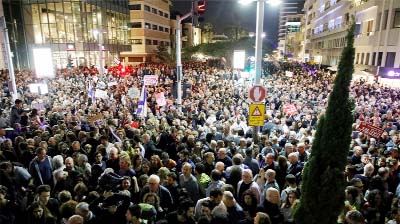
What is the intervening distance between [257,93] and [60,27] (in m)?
40.4

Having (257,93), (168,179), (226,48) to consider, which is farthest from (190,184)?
(226,48)

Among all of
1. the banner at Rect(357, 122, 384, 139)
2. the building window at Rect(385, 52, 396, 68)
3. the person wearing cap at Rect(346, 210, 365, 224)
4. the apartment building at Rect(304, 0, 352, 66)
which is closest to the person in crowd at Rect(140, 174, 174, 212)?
the person wearing cap at Rect(346, 210, 365, 224)

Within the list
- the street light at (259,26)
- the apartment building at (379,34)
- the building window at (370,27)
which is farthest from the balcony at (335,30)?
the street light at (259,26)

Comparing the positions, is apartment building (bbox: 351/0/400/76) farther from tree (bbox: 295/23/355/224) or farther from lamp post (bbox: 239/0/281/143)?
tree (bbox: 295/23/355/224)

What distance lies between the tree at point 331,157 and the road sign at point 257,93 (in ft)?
16.9

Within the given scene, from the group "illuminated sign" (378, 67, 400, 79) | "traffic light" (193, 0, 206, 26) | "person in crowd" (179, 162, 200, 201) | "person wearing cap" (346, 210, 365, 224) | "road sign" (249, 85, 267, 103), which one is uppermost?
"traffic light" (193, 0, 206, 26)

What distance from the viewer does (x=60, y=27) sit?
42.8 meters

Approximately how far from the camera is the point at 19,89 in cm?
2141

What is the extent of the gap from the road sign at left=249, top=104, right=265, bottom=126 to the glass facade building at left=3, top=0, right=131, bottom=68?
34.5 m

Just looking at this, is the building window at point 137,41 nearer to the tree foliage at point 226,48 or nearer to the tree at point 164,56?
the tree at point 164,56

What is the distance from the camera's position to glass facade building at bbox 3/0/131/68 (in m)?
41.3

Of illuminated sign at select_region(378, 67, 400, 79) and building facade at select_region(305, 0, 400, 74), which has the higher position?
building facade at select_region(305, 0, 400, 74)

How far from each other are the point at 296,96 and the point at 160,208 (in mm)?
16677

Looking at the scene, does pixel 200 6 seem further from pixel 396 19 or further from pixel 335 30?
pixel 335 30
